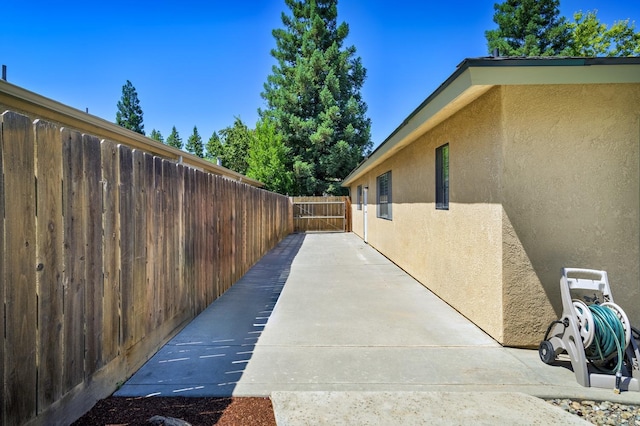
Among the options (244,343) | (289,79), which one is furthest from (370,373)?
(289,79)

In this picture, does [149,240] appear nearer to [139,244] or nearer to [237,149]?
[139,244]

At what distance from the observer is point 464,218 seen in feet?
15.7

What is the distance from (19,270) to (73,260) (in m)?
0.43

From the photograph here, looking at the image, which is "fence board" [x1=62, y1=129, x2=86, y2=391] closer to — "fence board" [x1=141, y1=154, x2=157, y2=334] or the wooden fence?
the wooden fence

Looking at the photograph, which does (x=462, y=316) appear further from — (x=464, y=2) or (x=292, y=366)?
(x=464, y=2)

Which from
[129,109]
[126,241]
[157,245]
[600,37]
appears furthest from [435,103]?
[129,109]

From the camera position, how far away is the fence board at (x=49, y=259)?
206 cm

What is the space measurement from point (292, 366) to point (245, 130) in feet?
130

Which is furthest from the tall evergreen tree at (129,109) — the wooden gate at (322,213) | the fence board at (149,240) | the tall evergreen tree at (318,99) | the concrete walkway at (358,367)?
the fence board at (149,240)

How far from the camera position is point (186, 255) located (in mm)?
4438

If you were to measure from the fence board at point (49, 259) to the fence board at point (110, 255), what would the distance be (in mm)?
485

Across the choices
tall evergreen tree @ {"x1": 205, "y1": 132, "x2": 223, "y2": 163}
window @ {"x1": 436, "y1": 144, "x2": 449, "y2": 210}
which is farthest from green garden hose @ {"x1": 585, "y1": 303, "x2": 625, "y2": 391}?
tall evergreen tree @ {"x1": 205, "y1": 132, "x2": 223, "y2": 163}

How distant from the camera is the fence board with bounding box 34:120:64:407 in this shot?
2.06m

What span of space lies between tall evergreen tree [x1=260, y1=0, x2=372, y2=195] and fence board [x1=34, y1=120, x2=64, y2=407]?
2369cm
